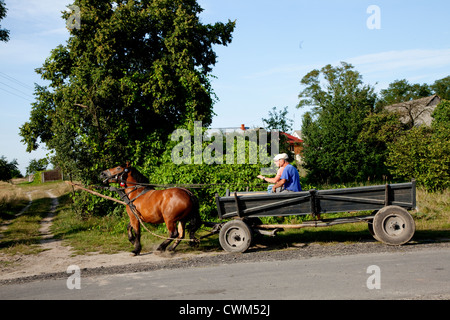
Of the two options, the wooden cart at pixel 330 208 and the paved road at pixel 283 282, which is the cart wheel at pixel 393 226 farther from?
the paved road at pixel 283 282

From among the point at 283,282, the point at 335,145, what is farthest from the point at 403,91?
the point at 283,282

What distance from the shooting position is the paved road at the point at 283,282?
5602mm

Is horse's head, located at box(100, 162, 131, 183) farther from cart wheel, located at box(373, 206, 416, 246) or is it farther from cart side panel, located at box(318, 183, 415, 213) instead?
cart wheel, located at box(373, 206, 416, 246)

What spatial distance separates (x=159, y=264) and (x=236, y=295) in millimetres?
3119

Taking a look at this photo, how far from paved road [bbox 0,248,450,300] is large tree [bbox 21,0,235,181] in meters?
8.27

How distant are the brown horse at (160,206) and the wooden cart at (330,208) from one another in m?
0.92

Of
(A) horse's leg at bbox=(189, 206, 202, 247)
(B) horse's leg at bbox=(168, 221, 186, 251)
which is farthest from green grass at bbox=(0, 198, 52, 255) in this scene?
(A) horse's leg at bbox=(189, 206, 202, 247)

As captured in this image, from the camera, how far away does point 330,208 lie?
862 cm

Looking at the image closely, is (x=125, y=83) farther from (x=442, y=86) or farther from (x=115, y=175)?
(x=442, y=86)

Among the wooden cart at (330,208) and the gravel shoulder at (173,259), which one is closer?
the gravel shoulder at (173,259)

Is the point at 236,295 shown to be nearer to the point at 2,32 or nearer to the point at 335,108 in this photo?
the point at 2,32

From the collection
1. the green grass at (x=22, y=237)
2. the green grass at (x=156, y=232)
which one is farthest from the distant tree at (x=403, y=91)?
the green grass at (x=22, y=237)

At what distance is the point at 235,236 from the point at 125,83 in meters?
9.42

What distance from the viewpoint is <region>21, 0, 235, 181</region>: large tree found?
15234 mm
